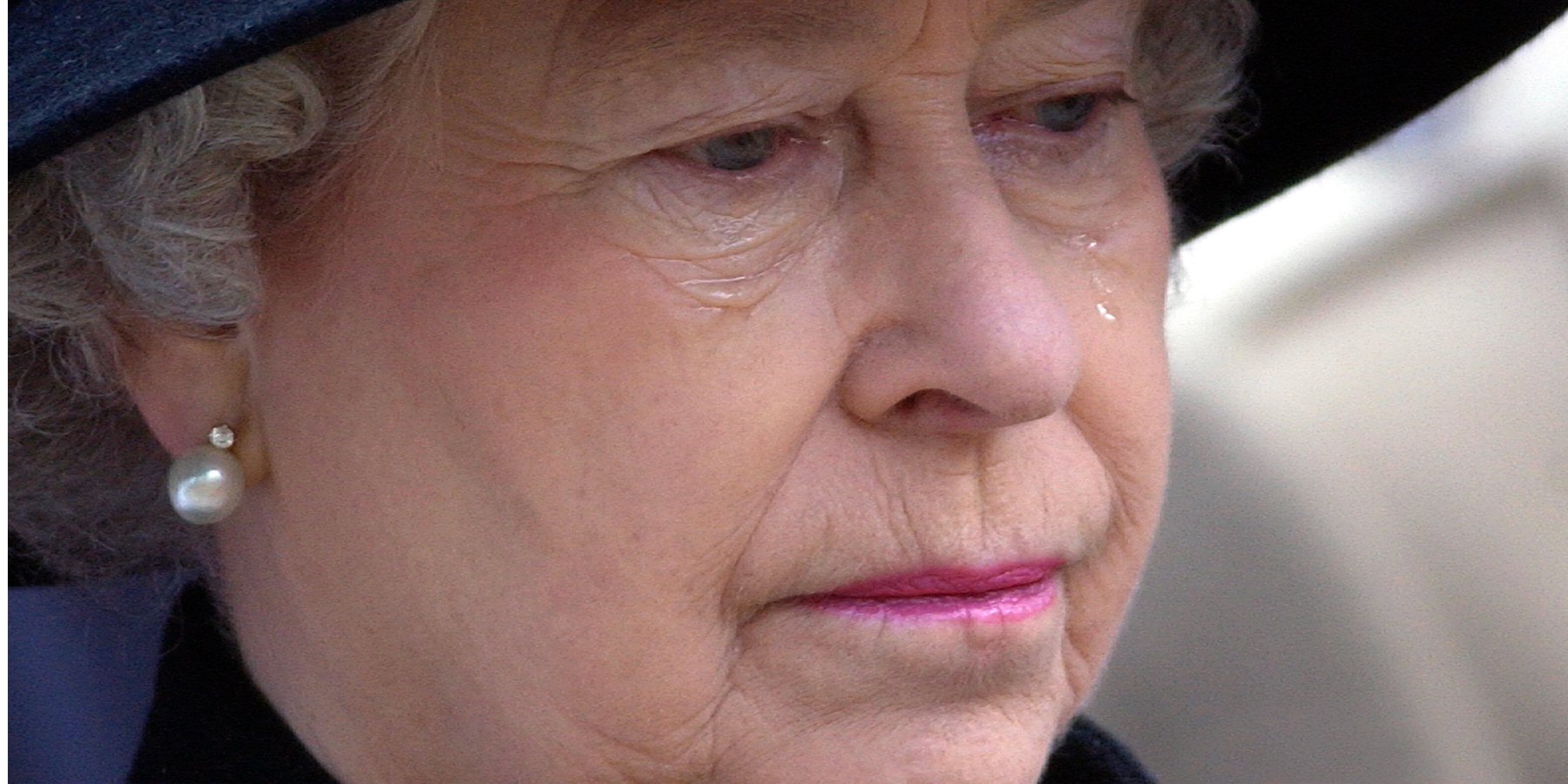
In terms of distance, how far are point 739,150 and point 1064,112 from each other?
16.4 inches

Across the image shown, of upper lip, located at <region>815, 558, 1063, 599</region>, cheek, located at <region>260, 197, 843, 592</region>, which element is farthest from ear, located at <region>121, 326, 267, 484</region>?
upper lip, located at <region>815, 558, 1063, 599</region>

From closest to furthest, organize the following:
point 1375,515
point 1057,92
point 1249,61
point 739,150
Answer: point 739,150, point 1057,92, point 1249,61, point 1375,515

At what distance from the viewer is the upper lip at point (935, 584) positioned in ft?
5.59

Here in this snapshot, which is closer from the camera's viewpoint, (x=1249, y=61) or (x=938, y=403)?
(x=938, y=403)

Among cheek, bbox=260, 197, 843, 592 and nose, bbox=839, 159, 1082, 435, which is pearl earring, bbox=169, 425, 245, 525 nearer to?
cheek, bbox=260, 197, 843, 592

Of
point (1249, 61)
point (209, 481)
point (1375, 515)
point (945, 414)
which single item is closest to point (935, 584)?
point (945, 414)

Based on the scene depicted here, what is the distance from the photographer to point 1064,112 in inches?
76.5

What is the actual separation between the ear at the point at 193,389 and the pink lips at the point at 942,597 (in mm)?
568

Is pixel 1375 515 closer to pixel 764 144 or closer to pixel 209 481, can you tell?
pixel 764 144

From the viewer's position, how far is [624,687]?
1699 millimetres

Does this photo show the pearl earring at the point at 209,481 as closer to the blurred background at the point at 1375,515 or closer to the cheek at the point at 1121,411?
the cheek at the point at 1121,411

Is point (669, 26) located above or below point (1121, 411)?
above

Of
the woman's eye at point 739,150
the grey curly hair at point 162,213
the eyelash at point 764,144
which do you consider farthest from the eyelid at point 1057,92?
the grey curly hair at point 162,213

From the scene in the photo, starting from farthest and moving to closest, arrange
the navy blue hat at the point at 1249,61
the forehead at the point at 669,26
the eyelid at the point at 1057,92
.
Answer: the eyelid at the point at 1057,92 < the forehead at the point at 669,26 < the navy blue hat at the point at 1249,61
